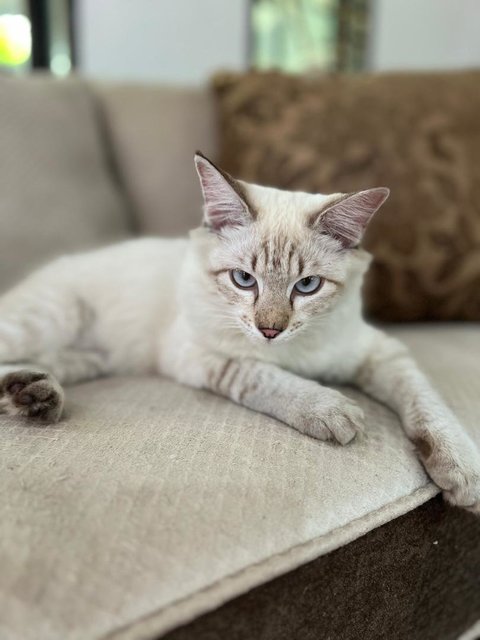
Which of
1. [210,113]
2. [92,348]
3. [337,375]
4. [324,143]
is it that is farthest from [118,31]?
[337,375]

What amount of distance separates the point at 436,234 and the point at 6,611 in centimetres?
149

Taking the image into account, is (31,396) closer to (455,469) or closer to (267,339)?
(267,339)

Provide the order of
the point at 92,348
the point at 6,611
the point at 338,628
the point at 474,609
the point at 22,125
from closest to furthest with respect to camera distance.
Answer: the point at 6,611 < the point at 338,628 < the point at 474,609 < the point at 92,348 < the point at 22,125

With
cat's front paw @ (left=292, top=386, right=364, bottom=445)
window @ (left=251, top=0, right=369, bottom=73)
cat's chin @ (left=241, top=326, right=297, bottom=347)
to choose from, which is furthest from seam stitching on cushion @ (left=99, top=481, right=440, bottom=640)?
window @ (left=251, top=0, right=369, bottom=73)

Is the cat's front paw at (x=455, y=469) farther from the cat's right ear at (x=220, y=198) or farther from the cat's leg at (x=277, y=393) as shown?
the cat's right ear at (x=220, y=198)

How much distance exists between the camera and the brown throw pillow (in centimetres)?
166

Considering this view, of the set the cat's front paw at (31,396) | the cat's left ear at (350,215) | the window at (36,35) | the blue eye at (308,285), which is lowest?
the cat's front paw at (31,396)

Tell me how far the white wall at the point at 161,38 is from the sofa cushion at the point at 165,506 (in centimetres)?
206

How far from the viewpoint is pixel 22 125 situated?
1.60 metres

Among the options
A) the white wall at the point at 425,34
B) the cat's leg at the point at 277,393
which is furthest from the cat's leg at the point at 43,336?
the white wall at the point at 425,34

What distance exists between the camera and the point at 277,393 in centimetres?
107

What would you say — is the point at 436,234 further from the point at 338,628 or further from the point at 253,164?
the point at 338,628

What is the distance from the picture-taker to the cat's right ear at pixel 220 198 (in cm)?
105

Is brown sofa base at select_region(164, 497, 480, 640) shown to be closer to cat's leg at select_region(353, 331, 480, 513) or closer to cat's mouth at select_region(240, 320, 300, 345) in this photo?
cat's leg at select_region(353, 331, 480, 513)
